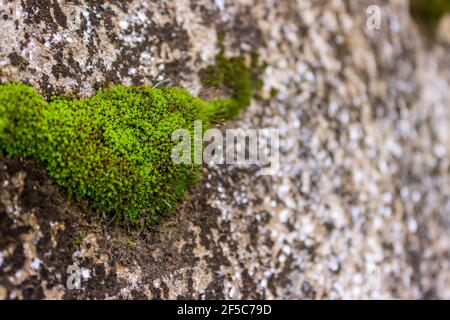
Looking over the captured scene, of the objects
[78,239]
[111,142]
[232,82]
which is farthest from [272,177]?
[78,239]

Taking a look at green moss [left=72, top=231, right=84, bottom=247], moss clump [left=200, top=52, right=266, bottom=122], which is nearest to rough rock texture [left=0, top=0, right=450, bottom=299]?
green moss [left=72, top=231, right=84, bottom=247]

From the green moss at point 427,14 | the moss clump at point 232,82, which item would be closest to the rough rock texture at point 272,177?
the moss clump at point 232,82

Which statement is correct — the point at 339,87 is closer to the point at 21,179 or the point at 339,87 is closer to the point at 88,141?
the point at 88,141

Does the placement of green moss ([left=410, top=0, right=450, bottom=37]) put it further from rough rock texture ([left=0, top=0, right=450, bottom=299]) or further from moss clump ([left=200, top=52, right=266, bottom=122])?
moss clump ([left=200, top=52, right=266, bottom=122])

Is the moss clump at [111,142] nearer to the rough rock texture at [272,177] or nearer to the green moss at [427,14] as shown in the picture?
the rough rock texture at [272,177]

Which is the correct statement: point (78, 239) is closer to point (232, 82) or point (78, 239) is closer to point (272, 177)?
point (272, 177)
